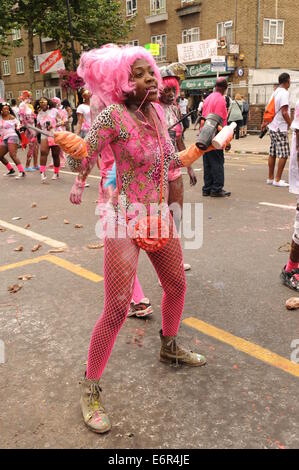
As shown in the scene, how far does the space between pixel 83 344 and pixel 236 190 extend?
20.7 feet

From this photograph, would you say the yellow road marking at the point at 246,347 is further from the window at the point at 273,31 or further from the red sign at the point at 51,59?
the window at the point at 273,31

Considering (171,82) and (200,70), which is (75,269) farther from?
(200,70)

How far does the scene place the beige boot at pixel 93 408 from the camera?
7.90 feet

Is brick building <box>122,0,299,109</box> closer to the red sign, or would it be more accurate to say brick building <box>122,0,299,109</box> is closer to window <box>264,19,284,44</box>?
window <box>264,19,284,44</box>

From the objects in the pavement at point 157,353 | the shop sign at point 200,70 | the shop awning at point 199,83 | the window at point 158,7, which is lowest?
the pavement at point 157,353

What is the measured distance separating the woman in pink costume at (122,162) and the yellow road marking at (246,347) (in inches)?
41.0

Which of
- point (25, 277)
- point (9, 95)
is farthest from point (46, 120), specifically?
point (9, 95)

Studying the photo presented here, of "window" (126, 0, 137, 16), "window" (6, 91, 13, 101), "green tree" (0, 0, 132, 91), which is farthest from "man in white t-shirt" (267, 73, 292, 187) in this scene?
"window" (6, 91, 13, 101)

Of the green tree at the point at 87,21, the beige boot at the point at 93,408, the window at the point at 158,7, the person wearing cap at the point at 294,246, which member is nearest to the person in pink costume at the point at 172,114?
the person wearing cap at the point at 294,246

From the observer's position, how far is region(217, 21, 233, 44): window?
29.3 meters

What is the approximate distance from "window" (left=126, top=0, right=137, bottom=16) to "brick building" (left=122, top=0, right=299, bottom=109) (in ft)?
12.9

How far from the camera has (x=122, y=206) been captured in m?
2.47

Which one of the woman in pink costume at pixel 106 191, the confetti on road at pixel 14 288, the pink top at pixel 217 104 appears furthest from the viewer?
the pink top at pixel 217 104

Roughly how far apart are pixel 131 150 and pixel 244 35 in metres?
29.5
